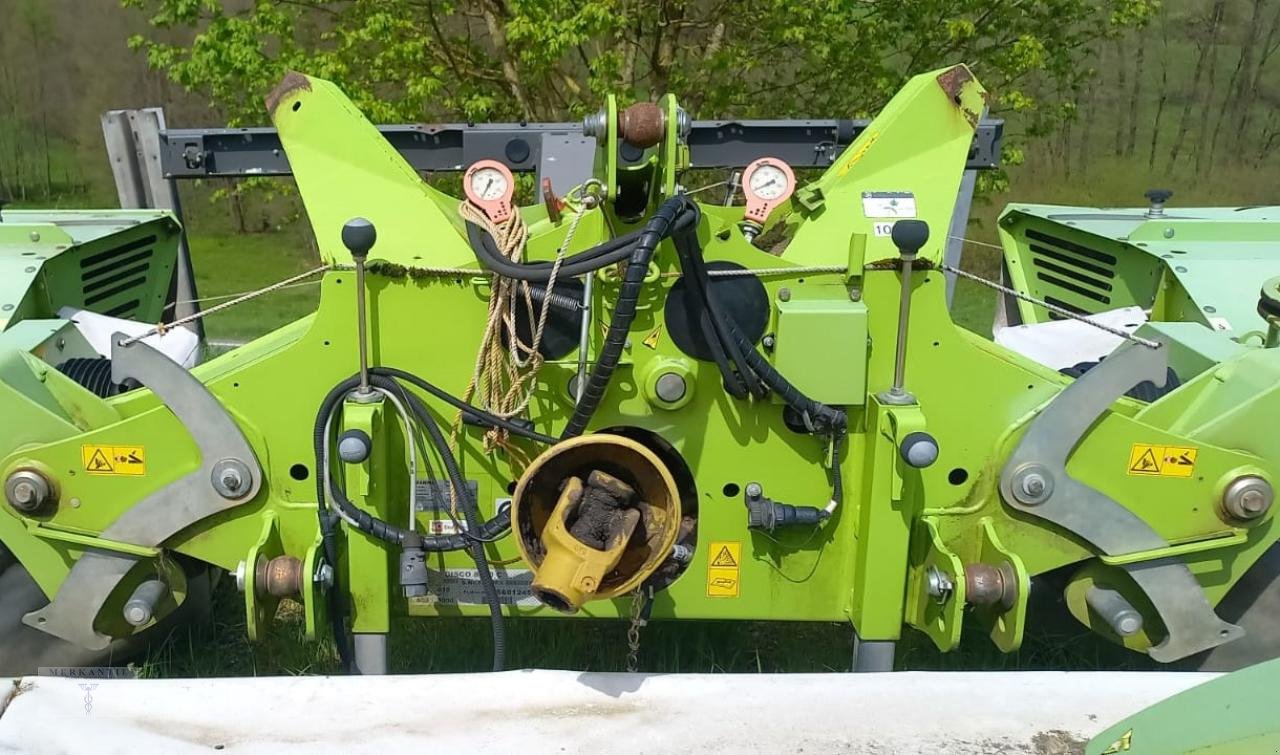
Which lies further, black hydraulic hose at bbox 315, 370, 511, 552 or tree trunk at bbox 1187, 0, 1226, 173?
tree trunk at bbox 1187, 0, 1226, 173

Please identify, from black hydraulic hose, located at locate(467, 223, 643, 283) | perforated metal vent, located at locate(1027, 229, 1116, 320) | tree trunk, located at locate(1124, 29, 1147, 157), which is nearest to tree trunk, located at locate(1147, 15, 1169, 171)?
tree trunk, located at locate(1124, 29, 1147, 157)

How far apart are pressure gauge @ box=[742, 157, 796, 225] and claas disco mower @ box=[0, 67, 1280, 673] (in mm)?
26

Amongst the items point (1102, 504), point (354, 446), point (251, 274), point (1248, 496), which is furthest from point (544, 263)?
point (251, 274)

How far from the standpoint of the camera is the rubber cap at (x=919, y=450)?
8.12 ft

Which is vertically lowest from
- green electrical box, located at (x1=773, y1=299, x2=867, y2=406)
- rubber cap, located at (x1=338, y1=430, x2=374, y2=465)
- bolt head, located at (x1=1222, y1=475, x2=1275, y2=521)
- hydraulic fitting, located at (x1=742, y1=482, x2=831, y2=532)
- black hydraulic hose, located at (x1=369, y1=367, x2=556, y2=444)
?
hydraulic fitting, located at (x1=742, y1=482, x2=831, y2=532)

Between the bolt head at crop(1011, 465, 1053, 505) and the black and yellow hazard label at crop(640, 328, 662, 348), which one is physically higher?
the black and yellow hazard label at crop(640, 328, 662, 348)

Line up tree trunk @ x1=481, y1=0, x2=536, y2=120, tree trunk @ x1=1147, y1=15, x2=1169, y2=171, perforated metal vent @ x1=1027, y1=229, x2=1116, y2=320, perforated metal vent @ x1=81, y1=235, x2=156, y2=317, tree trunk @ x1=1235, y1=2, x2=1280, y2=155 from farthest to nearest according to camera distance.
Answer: tree trunk @ x1=1147, y1=15, x2=1169, y2=171, tree trunk @ x1=1235, y1=2, x2=1280, y2=155, tree trunk @ x1=481, y1=0, x2=536, y2=120, perforated metal vent @ x1=1027, y1=229, x2=1116, y2=320, perforated metal vent @ x1=81, y1=235, x2=156, y2=317

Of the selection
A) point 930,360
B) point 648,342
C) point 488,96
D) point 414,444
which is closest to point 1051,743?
point 930,360

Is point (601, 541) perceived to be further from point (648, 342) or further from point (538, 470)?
point (648, 342)

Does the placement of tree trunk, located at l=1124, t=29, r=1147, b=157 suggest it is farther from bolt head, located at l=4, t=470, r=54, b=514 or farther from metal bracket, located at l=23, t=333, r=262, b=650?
bolt head, located at l=4, t=470, r=54, b=514

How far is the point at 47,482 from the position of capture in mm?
2705

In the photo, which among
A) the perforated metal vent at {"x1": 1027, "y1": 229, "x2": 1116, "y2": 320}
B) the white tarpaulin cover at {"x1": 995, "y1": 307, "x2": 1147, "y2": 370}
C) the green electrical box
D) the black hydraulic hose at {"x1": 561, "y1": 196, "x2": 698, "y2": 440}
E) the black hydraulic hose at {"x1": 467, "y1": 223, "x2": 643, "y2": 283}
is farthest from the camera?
the perforated metal vent at {"x1": 1027, "y1": 229, "x2": 1116, "y2": 320}

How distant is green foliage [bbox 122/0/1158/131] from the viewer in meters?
8.12

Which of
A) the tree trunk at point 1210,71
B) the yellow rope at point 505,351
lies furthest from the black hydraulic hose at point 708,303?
the tree trunk at point 1210,71
